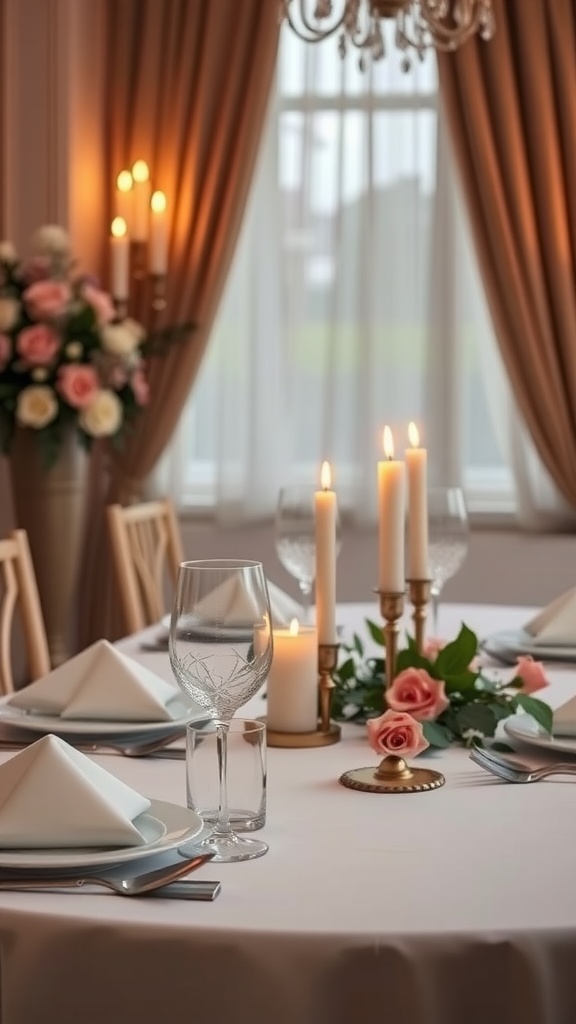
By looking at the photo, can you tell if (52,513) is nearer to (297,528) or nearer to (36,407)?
(36,407)

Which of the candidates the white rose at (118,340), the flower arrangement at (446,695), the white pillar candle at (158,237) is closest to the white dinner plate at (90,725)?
the flower arrangement at (446,695)

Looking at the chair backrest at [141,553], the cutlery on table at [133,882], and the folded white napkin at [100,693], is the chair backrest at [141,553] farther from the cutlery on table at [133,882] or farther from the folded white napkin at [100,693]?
the cutlery on table at [133,882]

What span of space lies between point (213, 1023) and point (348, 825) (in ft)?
1.13

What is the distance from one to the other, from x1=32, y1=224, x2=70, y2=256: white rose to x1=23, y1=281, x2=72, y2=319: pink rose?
0.13 m

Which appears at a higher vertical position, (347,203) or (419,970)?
(347,203)

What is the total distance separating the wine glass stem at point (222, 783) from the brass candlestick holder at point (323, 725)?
0.41m

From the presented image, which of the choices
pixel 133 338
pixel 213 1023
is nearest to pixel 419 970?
pixel 213 1023

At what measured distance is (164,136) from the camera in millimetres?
4391

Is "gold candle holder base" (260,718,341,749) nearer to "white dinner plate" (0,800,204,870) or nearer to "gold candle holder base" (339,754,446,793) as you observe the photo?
"gold candle holder base" (339,754,446,793)

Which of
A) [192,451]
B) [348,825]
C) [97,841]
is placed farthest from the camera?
[192,451]

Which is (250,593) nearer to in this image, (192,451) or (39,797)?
(39,797)

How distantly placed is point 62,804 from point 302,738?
543 millimetres

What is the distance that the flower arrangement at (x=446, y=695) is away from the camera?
5.52 ft

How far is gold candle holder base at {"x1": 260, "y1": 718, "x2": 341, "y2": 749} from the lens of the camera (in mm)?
1733
